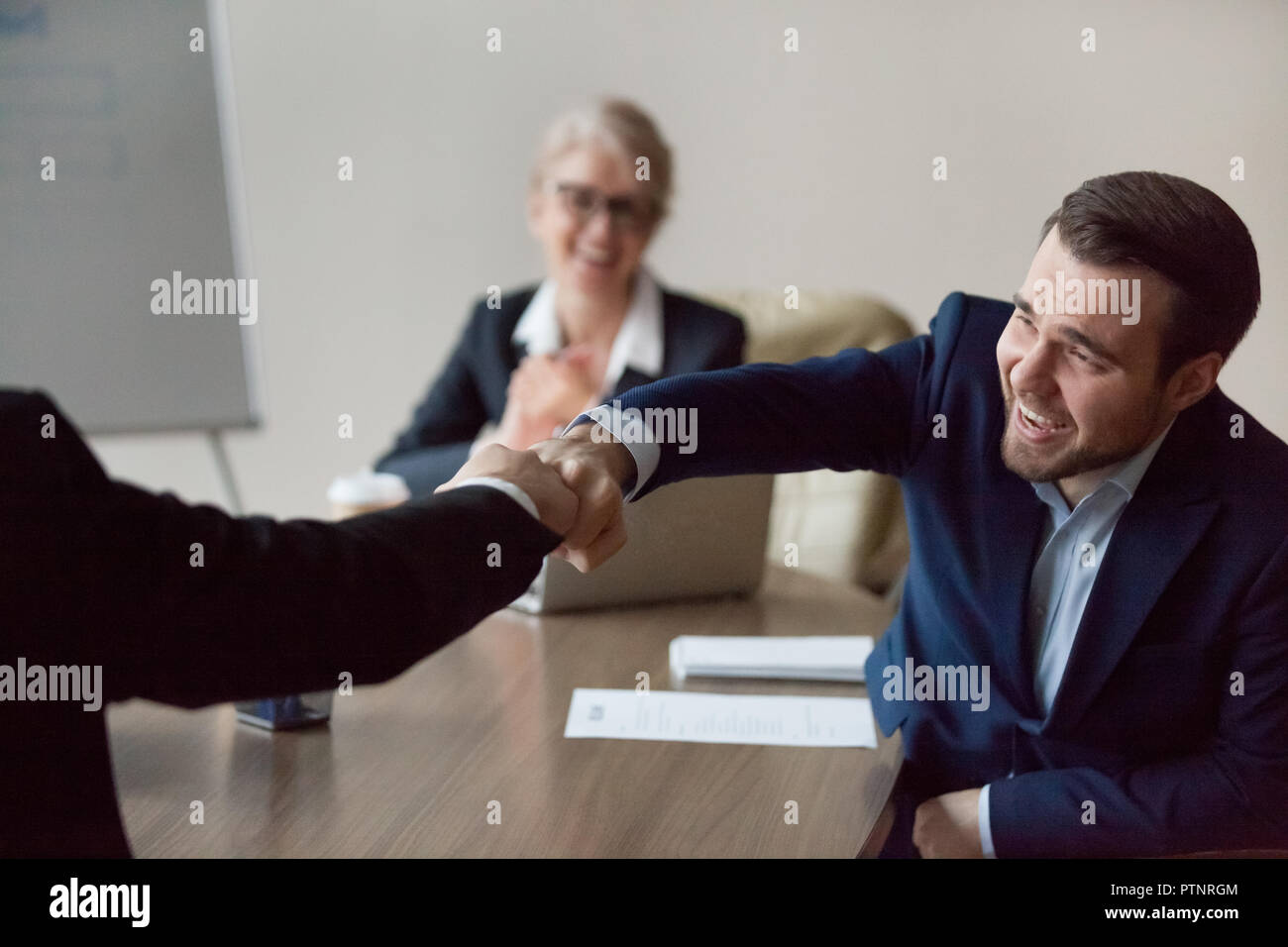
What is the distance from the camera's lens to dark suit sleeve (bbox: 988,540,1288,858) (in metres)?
0.89

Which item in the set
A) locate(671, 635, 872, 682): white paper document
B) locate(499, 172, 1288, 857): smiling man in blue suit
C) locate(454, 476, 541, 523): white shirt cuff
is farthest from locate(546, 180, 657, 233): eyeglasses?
locate(454, 476, 541, 523): white shirt cuff

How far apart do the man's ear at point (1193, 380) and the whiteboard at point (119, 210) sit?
1.80 meters

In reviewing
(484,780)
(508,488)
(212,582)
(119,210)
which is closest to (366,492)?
(484,780)

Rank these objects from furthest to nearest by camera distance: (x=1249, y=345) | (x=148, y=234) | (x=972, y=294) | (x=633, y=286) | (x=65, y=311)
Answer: (x=148, y=234)
(x=65, y=311)
(x=633, y=286)
(x=972, y=294)
(x=1249, y=345)

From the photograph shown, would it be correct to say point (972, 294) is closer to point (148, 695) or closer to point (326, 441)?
point (148, 695)

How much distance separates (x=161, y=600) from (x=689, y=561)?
0.79m

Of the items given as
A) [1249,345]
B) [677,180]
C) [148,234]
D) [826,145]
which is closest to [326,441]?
[148,234]

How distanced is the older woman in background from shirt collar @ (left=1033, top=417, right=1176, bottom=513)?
79 cm

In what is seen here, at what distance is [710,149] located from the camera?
Result: 7.88 ft

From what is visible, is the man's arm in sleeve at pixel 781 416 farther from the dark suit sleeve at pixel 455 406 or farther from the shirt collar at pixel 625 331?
the dark suit sleeve at pixel 455 406

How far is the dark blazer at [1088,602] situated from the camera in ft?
2.89

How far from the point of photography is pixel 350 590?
2.56 ft
